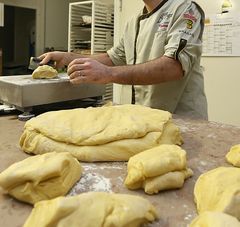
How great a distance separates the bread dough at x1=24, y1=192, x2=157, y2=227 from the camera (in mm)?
436

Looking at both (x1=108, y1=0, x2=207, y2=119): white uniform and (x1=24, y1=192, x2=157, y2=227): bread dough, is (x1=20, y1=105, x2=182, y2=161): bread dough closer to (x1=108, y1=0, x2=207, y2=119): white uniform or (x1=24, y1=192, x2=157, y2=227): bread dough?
(x1=24, y1=192, x2=157, y2=227): bread dough

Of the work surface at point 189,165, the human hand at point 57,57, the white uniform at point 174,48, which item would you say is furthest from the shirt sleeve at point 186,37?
the human hand at point 57,57

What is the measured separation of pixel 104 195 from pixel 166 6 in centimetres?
101

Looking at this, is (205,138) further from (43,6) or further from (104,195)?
(43,6)

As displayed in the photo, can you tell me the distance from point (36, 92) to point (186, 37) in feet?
1.94

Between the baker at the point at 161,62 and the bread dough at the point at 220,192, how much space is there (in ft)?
1.89

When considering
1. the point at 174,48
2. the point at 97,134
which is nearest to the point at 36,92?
the point at 97,134

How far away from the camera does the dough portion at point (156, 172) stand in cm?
60

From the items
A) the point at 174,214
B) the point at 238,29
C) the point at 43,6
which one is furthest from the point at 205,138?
the point at 43,6

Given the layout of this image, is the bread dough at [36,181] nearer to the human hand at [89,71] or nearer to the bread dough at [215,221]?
the bread dough at [215,221]

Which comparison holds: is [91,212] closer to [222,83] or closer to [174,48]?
[174,48]

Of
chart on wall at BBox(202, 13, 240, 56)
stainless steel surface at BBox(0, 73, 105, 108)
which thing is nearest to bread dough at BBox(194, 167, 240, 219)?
stainless steel surface at BBox(0, 73, 105, 108)

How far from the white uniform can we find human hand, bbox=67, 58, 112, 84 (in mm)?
256

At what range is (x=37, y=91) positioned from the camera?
1061 millimetres
